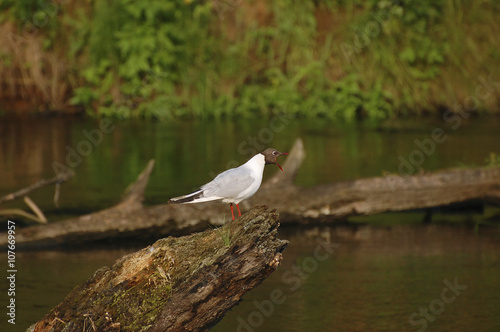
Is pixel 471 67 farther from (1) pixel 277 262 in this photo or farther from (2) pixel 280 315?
(1) pixel 277 262

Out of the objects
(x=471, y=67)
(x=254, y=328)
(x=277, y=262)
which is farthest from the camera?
(x=471, y=67)

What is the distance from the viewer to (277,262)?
5.52 m

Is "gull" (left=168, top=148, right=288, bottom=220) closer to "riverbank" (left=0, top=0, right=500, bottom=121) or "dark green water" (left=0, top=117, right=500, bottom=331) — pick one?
"dark green water" (left=0, top=117, right=500, bottom=331)

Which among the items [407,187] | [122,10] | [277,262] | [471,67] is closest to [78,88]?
[122,10]

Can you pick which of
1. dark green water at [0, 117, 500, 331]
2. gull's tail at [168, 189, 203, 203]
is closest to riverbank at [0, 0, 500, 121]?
dark green water at [0, 117, 500, 331]

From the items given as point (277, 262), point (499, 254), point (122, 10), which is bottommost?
point (499, 254)

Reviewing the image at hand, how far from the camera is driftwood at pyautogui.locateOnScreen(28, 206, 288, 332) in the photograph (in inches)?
216

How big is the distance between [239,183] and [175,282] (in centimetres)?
63

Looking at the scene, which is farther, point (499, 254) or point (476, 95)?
point (476, 95)

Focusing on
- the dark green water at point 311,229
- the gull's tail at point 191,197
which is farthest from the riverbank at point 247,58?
the gull's tail at point 191,197

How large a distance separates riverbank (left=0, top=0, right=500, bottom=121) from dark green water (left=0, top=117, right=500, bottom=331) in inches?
40.8

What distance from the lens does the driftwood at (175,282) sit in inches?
216

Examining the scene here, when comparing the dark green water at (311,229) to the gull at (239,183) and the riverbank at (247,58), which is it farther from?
the gull at (239,183)

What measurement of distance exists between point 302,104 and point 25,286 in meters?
12.0
